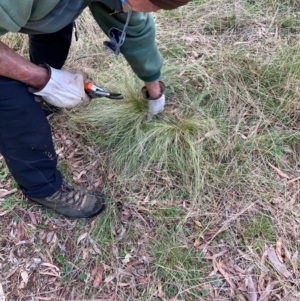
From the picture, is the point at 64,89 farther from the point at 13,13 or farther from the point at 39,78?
the point at 13,13

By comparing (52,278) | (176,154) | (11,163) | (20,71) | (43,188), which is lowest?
(52,278)

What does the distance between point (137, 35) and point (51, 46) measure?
1.53ft

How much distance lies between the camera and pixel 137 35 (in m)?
1.41

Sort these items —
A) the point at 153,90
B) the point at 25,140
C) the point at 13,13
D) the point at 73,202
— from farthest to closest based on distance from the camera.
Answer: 1. the point at 153,90
2. the point at 73,202
3. the point at 25,140
4. the point at 13,13

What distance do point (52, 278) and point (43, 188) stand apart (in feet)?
1.15

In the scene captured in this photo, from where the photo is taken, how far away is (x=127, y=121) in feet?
6.00

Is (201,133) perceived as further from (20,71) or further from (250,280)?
(20,71)

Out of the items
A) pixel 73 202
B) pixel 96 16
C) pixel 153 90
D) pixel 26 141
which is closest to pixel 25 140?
pixel 26 141

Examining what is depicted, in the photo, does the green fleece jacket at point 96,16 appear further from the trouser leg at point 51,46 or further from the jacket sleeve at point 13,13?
the trouser leg at point 51,46

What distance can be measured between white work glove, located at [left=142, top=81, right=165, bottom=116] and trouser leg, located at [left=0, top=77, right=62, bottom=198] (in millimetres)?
550

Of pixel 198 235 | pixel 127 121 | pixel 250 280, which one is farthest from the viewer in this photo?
pixel 127 121

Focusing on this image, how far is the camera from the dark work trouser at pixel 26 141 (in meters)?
1.25

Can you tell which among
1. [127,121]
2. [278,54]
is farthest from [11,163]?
[278,54]

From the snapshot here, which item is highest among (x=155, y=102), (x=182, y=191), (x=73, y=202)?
(x=155, y=102)
